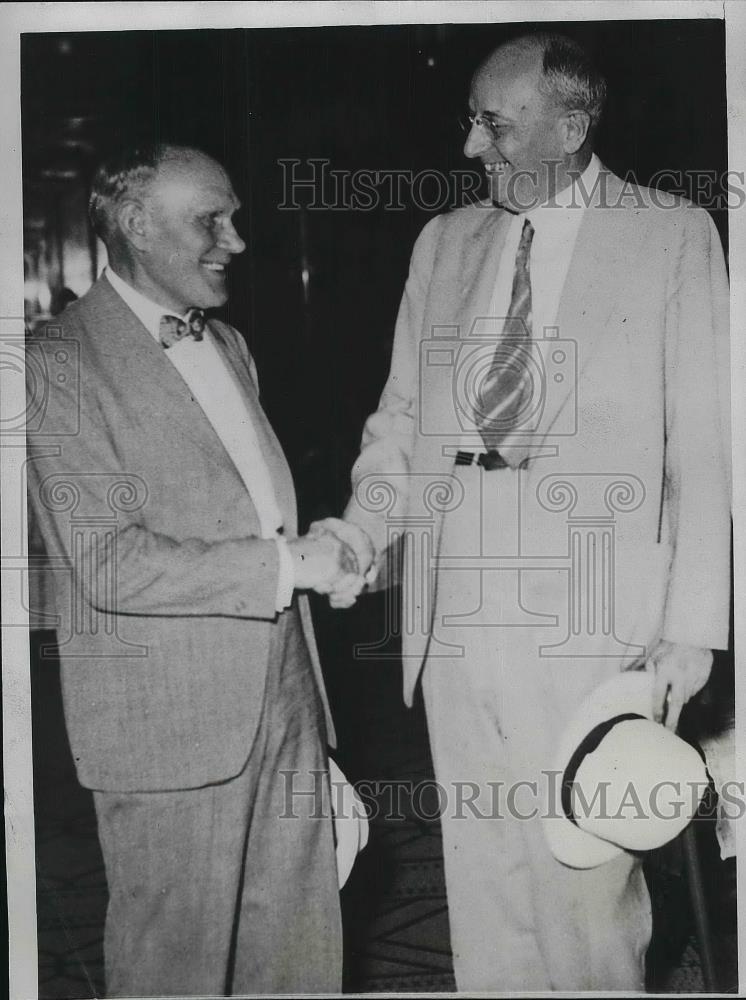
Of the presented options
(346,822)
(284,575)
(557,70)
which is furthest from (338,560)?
(557,70)

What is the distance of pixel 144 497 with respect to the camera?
121 inches

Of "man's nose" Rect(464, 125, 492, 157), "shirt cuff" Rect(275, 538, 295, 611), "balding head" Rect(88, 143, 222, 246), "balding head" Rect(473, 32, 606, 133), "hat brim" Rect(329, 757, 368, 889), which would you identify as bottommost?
"hat brim" Rect(329, 757, 368, 889)

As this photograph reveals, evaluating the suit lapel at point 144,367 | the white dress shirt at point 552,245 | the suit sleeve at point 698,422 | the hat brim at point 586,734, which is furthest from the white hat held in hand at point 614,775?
the suit lapel at point 144,367

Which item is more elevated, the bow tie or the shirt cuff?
the bow tie

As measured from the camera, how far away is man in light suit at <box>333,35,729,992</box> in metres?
3.10

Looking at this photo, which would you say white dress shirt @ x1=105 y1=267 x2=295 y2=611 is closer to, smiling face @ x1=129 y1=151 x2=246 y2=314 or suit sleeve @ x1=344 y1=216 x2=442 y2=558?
smiling face @ x1=129 y1=151 x2=246 y2=314

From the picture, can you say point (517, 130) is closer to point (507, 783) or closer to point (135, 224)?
point (135, 224)

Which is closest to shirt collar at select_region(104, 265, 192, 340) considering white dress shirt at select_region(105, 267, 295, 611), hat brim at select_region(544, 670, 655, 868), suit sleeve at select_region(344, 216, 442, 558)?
white dress shirt at select_region(105, 267, 295, 611)

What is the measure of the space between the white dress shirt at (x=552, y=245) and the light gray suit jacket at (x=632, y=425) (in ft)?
0.08

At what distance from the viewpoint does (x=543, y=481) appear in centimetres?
311

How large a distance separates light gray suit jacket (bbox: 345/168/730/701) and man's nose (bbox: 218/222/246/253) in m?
0.46

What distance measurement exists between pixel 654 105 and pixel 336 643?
61.5 inches

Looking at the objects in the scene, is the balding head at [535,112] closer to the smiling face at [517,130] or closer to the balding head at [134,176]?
the smiling face at [517,130]

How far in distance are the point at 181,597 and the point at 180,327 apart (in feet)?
2.20
